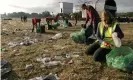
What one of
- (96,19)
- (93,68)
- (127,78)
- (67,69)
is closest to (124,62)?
(127,78)

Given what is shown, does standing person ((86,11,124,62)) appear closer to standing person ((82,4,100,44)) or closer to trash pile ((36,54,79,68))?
trash pile ((36,54,79,68))

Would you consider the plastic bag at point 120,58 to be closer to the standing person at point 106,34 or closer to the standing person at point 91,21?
the standing person at point 106,34

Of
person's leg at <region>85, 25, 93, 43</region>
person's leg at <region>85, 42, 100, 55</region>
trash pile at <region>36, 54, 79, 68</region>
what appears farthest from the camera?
person's leg at <region>85, 25, 93, 43</region>

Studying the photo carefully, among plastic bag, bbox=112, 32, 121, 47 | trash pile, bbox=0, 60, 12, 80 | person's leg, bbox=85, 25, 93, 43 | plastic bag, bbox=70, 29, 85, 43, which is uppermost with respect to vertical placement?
plastic bag, bbox=112, 32, 121, 47

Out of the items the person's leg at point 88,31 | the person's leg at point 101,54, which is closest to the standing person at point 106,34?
the person's leg at point 101,54

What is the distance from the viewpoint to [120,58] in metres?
5.80

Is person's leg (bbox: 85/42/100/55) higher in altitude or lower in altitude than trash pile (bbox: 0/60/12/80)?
higher

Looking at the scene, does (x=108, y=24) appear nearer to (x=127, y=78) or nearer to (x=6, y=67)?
(x=127, y=78)

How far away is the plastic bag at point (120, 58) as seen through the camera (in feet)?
18.5

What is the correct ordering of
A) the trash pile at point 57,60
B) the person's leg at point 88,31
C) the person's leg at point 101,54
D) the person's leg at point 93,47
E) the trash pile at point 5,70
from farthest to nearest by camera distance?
the person's leg at point 88,31, the person's leg at point 93,47, the trash pile at point 57,60, the person's leg at point 101,54, the trash pile at point 5,70

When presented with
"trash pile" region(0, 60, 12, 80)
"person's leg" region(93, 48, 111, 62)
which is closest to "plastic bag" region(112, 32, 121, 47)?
"person's leg" region(93, 48, 111, 62)

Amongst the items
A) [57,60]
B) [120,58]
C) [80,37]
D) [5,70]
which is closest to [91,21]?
[80,37]

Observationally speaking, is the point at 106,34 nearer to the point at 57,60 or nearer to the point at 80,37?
the point at 57,60

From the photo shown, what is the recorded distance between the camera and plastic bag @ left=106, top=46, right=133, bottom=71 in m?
5.64
